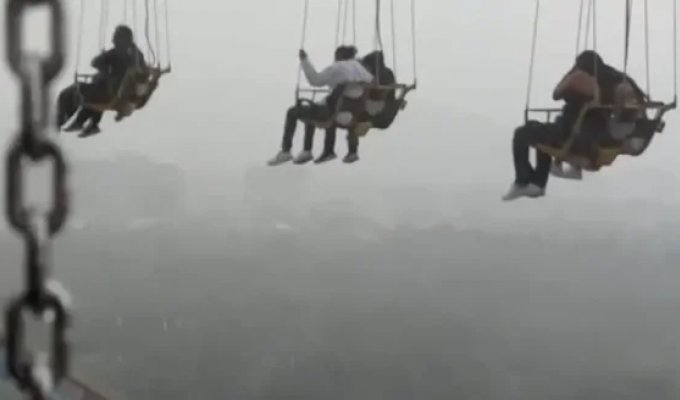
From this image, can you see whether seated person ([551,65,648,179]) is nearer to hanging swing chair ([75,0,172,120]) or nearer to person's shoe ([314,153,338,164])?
person's shoe ([314,153,338,164])

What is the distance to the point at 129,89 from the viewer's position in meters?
3.50

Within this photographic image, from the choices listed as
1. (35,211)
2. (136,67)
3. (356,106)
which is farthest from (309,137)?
(35,211)

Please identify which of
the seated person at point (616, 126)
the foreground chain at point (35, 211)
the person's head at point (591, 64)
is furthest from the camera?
the person's head at point (591, 64)

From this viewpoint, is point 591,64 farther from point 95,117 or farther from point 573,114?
point 95,117

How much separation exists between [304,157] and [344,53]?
0.36 meters

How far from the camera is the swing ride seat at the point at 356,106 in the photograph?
3424 mm

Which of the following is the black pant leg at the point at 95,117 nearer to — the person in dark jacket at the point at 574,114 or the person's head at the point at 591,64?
the person in dark jacket at the point at 574,114

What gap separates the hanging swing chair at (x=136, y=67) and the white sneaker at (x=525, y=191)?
116cm

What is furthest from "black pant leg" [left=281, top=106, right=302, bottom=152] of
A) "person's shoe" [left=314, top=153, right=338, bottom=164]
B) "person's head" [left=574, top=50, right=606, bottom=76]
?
"person's head" [left=574, top=50, right=606, bottom=76]

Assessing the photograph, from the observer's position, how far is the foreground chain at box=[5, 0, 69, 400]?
785 mm

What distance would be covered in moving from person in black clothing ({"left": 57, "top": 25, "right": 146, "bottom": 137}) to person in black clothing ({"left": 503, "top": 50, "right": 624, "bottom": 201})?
1190 mm

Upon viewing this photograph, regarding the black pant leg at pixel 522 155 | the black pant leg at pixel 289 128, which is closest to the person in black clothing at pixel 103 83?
the black pant leg at pixel 289 128

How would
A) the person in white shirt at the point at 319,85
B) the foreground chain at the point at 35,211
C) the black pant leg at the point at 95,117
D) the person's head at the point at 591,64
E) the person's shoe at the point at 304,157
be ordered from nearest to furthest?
the foreground chain at the point at 35,211
the person's head at the point at 591,64
the person in white shirt at the point at 319,85
the black pant leg at the point at 95,117
the person's shoe at the point at 304,157

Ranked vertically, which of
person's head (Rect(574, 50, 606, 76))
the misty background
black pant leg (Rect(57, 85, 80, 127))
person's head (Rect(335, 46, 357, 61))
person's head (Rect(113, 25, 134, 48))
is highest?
person's head (Rect(113, 25, 134, 48))
